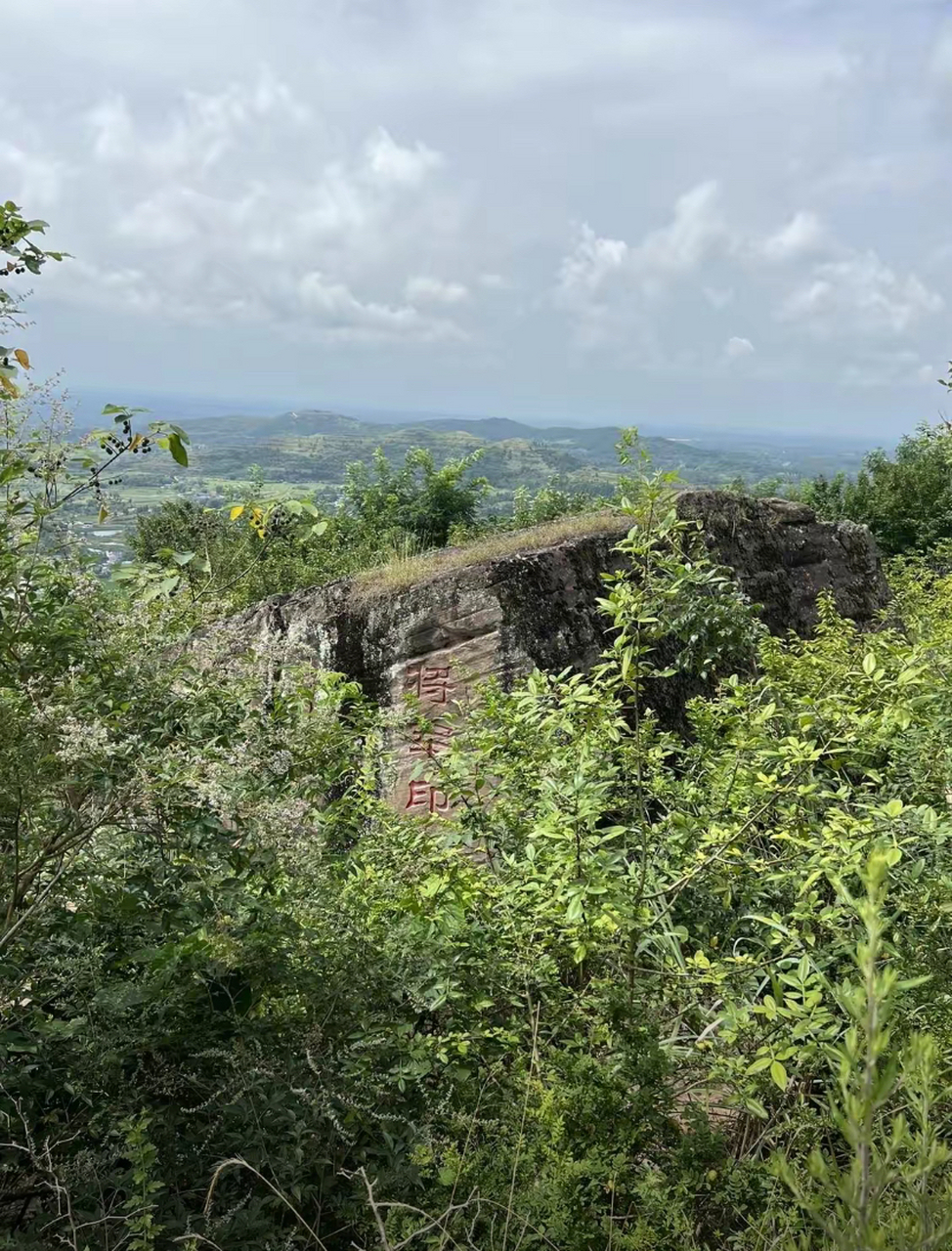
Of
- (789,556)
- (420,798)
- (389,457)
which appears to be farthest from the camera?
(389,457)

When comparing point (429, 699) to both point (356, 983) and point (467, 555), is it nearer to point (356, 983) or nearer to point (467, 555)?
point (467, 555)

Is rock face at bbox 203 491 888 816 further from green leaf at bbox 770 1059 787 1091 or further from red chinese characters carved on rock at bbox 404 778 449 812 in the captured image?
green leaf at bbox 770 1059 787 1091

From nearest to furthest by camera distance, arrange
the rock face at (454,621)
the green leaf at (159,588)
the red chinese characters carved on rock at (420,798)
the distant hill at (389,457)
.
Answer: the green leaf at (159,588) → the distant hill at (389,457) → the red chinese characters carved on rock at (420,798) → the rock face at (454,621)

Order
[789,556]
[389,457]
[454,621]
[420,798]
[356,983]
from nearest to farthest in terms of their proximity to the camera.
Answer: [356,983] → [420,798] → [454,621] → [789,556] → [389,457]

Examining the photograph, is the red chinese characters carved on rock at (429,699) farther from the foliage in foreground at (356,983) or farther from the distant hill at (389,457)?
the foliage in foreground at (356,983)

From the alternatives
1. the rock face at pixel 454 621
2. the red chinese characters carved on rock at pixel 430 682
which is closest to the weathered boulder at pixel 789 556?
the rock face at pixel 454 621

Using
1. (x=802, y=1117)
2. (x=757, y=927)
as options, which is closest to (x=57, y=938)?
(x=802, y=1117)

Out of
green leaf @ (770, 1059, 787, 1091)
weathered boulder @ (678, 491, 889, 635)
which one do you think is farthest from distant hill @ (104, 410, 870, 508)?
green leaf @ (770, 1059, 787, 1091)

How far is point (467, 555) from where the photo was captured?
825cm

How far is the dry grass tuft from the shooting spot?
7.73 metres

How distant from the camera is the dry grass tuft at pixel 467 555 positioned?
7.73 metres

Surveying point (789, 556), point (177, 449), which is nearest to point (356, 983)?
point (177, 449)

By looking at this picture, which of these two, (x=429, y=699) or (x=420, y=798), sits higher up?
(x=429, y=699)

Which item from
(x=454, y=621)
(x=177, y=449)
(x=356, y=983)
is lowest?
(x=356, y=983)
